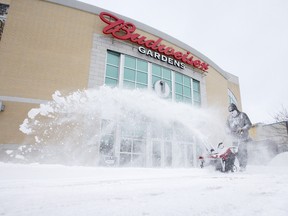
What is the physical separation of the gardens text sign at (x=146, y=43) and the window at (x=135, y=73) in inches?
40.1

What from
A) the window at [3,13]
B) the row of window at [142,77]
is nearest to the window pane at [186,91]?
the row of window at [142,77]

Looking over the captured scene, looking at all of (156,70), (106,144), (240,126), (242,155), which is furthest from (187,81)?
(242,155)

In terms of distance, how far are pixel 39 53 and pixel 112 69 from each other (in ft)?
15.3

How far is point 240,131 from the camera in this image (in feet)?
24.3

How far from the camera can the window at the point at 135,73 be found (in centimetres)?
1395

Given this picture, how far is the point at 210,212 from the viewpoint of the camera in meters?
1.83

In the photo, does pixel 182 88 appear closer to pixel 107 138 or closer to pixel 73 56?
pixel 107 138

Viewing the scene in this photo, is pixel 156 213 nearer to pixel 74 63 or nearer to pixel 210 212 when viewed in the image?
pixel 210 212

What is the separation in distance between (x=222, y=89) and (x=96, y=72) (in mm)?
14838

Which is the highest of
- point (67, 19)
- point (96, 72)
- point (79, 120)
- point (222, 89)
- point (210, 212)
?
point (67, 19)

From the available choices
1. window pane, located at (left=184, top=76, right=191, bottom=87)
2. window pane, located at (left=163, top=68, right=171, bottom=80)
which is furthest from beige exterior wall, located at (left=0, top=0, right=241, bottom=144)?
window pane, located at (left=184, top=76, right=191, bottom=87)

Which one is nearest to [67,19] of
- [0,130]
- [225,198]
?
[0,130]

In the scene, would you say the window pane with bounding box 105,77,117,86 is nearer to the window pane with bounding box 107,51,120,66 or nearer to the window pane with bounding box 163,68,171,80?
the window pane with bounding box 107,51,120,66

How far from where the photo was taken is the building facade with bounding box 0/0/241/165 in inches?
415
